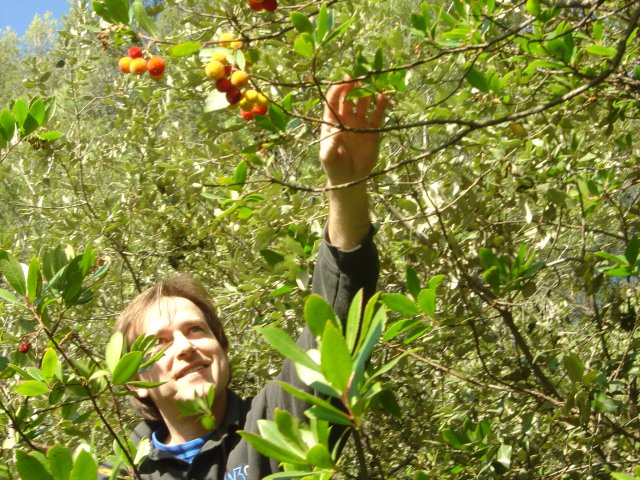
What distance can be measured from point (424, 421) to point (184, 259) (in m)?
1.45

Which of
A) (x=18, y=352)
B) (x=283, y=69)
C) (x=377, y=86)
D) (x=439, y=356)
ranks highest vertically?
(x=283, y=69)

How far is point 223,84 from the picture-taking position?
4.34ft

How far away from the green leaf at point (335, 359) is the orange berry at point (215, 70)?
68 cm

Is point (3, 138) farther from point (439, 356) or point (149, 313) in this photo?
point (439, 356)

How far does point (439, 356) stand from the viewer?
277 cm

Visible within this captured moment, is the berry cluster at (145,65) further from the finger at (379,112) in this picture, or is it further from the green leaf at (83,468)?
the green leaf at (83,468)

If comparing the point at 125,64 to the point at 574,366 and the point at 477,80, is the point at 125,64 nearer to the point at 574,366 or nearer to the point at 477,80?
the point at 477,80

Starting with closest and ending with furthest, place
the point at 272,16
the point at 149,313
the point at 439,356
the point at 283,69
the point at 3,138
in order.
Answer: the point at 3,138, the point at 149,313, the point at 272,16, the point at 439,356, the point at 283,69

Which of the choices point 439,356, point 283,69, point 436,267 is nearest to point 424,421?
point 439,356

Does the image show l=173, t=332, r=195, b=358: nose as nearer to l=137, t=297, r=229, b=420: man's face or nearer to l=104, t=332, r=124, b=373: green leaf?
l=137, t=297, r=229, b=420: man's face

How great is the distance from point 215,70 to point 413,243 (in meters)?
1.07

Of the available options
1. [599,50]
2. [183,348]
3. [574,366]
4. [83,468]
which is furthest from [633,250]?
[83,468]

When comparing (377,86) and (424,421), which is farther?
(424,421)

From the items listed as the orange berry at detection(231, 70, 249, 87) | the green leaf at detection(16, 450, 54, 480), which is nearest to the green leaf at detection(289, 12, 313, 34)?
the orange berry at detection(231, 70, 249, 87)
